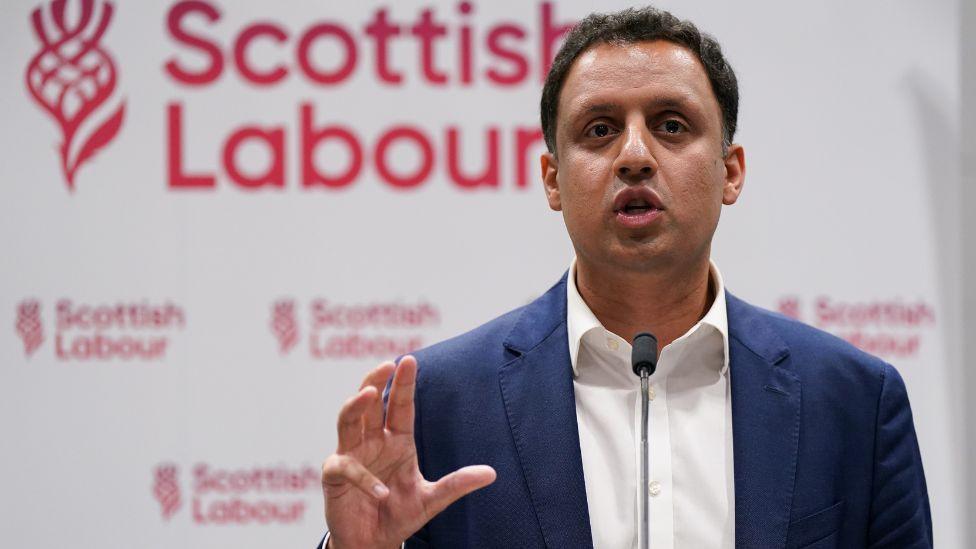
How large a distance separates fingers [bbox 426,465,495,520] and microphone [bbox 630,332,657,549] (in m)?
0.24

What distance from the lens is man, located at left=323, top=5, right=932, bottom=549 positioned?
1753 millimetres

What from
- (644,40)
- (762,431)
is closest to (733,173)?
(644,40)

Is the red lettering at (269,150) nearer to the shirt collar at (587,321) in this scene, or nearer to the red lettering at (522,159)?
the red lettering at (522,159)

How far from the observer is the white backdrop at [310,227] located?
3.28 m

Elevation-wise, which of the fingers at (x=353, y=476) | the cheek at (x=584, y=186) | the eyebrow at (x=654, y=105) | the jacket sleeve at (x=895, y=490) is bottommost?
the jacket sleeve at (x=895, y=490)

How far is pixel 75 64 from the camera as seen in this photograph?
3365 mm

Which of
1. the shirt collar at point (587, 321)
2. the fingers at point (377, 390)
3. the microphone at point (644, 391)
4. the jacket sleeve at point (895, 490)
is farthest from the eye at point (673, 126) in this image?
the fingers at point (377, 390)

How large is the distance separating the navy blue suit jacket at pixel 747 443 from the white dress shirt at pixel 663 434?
45 mm

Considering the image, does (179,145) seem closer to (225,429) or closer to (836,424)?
(225,429)

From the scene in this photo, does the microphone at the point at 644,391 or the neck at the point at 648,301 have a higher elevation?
the neck at the point at 648,301

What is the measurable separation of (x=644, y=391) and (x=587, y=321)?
45 centimetres

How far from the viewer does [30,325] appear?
3.30m

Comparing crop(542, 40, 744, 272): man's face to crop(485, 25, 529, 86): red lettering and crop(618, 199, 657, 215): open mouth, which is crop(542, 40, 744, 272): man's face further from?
crop(485, 25, 529, 86): red lettering

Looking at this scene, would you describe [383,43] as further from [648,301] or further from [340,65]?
[648,301]
